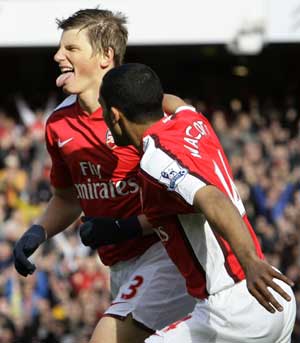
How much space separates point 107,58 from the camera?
584 cm

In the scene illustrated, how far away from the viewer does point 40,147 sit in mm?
16031

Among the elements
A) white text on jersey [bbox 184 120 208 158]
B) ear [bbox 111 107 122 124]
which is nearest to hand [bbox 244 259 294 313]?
white text on jersey [bbox 184 120 208 158]

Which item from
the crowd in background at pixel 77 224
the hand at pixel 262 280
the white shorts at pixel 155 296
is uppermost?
the hand at pixel 262 280

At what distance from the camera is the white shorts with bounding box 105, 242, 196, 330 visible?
5.63 meters

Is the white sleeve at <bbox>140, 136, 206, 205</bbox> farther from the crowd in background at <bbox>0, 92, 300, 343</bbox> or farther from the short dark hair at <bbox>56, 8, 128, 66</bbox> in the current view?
the crowd in background at <bbox>0, 92, 300, 343</bbox>

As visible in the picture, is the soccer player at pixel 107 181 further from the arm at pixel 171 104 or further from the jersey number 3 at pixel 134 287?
the arm at pixel 171 104

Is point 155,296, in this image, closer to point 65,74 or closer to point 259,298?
point 65,74

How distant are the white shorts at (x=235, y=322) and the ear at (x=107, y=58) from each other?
1.64 metres

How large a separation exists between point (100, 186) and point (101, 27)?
881 mm

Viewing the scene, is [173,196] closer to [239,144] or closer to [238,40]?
[239,144]

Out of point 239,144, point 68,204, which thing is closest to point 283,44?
point 239,144

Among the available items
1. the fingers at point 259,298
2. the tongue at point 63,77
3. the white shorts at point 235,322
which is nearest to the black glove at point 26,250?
the tongue at point 63,77

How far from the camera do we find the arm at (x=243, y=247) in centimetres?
423

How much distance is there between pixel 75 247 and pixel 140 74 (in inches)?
362
